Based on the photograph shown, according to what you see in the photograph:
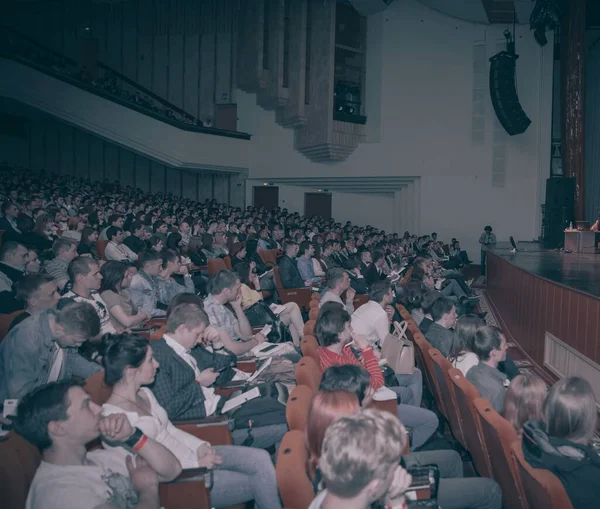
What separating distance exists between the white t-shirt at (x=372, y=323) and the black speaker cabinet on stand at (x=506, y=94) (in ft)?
30.7

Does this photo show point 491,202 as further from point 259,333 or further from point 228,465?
point 228,465

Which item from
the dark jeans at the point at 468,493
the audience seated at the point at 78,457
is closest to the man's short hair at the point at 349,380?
the dark jeans at the point at 468,493

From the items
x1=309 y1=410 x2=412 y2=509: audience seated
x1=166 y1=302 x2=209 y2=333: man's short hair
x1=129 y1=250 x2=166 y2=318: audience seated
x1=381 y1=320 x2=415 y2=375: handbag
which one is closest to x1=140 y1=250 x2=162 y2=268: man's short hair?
x1=129 y1=250 x2=166 y2=318: audience seated

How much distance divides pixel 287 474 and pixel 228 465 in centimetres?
53

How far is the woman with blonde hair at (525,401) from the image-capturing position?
7.21ft

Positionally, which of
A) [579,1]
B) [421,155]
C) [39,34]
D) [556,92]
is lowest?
[421,155]

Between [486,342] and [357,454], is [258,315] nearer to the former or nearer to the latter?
[486,342]

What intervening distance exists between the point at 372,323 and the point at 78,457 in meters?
2.47

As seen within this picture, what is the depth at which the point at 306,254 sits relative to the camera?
7.46 meters

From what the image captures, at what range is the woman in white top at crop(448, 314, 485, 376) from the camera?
122 inches

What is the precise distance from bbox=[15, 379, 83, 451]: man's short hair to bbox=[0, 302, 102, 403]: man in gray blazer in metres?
0.78

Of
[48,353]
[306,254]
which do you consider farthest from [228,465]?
[306,254]

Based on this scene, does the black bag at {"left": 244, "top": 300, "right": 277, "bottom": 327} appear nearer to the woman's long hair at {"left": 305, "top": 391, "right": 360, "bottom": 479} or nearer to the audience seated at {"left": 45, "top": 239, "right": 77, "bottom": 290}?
the audience seated at {"left": 45, "top": 239, "right": 77, "bottom": 290}

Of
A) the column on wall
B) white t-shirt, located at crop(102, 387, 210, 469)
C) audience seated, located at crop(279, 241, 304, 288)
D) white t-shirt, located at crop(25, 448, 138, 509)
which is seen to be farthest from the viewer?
the column on wall
